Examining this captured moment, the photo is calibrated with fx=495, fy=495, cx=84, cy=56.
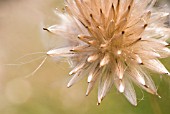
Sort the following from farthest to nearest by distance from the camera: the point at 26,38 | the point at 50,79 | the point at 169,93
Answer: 1. the point at 26,38
2. the point at 50,79
3. the point at 169,93

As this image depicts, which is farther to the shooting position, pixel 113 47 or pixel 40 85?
pixel 40 85

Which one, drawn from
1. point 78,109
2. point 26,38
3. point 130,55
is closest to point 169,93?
point 78,109

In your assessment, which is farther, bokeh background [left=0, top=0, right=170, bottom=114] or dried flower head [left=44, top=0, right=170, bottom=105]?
bokeh background [left=0, top=0, right=170, bottom=114]

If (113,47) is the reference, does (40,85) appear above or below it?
above

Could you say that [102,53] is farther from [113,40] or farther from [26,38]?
[26,38]
